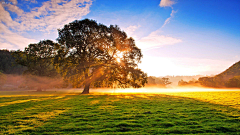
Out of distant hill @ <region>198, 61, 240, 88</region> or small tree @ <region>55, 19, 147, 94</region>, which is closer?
small tree @ <region>55, 19, 147, 94</region>

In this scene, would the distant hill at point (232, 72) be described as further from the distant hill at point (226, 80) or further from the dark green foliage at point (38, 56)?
the dark green foliage at point (38, 56)

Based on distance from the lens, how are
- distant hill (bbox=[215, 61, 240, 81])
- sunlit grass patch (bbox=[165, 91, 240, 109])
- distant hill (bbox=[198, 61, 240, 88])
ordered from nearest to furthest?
sunlit grass patch (bbox=[165, 91, 240, 109]), distant hill (bbox=[198, 61, 240, 88]), distant hill (bbox=[215, 61, 240, 81])

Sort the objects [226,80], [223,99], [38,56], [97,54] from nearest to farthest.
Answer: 1. [223,99]
2. [97,54]
3. [38,56]
4. [226,80]

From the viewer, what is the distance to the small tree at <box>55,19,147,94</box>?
27609mm

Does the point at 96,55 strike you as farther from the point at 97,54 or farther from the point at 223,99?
the point at 223,99

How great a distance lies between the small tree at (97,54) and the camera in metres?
27.6

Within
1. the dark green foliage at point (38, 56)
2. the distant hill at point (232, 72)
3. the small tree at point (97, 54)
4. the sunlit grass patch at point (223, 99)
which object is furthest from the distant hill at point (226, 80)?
the dark green foliage at point (38, 56)

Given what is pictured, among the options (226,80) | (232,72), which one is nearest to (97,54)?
(226,80)

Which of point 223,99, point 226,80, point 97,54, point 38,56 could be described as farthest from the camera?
point 226,80

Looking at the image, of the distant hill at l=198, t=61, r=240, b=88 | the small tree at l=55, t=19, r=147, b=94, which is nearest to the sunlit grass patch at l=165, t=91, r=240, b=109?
the small tree at l=55, t=19, r=147, b=94

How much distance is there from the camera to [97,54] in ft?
92.3

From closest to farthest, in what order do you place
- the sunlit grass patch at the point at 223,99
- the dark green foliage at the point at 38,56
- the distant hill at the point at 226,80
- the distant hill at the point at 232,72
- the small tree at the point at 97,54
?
1. the sunlit grass patch at the point at 223,99
2. the small tree at the point at 97,54
3. the dark green foliage at the point at 38,56
4. the distant hill at the point at 226,80
5. the distant hill at the point at 232,72

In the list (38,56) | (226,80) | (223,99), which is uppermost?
(38,56)

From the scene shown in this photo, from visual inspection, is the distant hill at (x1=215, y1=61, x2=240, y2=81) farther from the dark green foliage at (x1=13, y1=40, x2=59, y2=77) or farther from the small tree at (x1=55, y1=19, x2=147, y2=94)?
the dark green foliage at (x1=13, y1=40, x2=59, y2=77)
